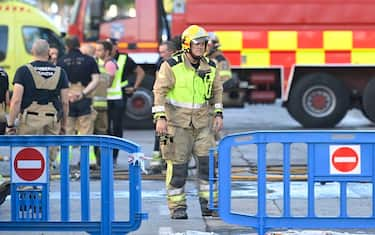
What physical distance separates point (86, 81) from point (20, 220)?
426 centimetres

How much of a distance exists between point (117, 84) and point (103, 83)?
1.15 feet

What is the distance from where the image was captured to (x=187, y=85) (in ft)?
24.3

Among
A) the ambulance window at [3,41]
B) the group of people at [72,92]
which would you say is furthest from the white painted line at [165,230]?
the ambulance window at [3,41]

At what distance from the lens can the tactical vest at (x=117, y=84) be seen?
11008mm

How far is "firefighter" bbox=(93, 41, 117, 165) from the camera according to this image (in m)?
10.8

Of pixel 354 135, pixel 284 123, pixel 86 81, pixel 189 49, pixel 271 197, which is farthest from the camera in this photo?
pixel 284 123

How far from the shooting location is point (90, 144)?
6.30 metres

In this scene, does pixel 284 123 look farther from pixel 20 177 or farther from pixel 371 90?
pixel 20 177

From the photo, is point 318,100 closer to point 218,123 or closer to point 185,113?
point 218,123

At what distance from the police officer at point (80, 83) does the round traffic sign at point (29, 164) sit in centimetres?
402

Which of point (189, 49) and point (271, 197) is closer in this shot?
point (189, 49)

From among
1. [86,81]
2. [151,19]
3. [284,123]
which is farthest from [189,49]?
[284,123]

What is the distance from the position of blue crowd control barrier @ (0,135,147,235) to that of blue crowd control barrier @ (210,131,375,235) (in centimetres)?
77

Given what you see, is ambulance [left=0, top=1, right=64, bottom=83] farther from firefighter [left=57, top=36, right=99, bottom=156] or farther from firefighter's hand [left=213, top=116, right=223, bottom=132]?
firefighter's hand [left=213, top=116, right=223, bottom=132]
